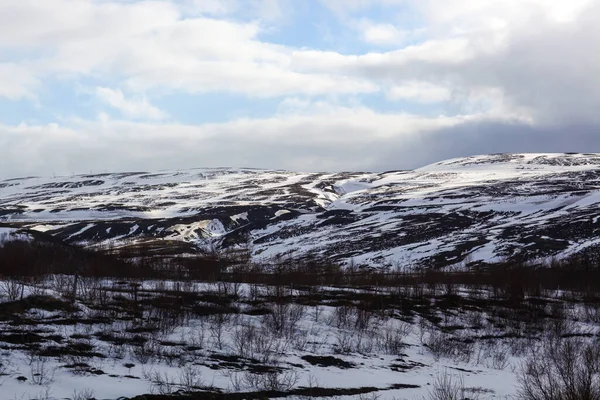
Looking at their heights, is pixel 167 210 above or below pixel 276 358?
above

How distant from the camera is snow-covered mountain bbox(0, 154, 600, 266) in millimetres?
70312

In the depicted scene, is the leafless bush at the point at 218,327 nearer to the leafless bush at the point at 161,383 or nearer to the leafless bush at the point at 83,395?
the leafless bush at the point at 161,383

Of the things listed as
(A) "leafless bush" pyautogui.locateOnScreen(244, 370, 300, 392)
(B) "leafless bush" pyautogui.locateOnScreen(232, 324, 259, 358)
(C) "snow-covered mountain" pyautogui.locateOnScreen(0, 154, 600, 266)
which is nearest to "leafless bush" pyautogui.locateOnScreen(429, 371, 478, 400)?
(A) "leafless bush" pyautogui.locateOnScreen(244, 370, 300, 392)

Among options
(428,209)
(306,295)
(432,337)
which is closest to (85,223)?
(428,209)

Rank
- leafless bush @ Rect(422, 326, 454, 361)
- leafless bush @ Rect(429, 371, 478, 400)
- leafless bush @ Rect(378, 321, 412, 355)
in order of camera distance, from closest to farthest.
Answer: leafless bush @ Rect(429, 371, 478, 400), leafless bush @ Rect(378, 321, 412, 355), leafless bush @ Rect(422, 326, 454, 361)

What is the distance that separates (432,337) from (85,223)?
9796cm

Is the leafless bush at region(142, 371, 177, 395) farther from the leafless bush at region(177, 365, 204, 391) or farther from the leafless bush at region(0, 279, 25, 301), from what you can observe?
the leafless bush at region(0, 279, 25, 301)

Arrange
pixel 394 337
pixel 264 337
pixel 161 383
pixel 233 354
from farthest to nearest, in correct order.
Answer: pixel 394 337
pixel 264 337
pixel 233 354
pixel 161 383

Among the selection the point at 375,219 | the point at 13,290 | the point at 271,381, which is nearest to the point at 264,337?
the point at 271,381

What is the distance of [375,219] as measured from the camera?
101750 millimetres

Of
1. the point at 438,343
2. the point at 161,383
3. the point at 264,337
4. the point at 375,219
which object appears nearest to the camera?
the point at 161,383

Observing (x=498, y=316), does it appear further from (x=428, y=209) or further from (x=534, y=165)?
(x=534, y=165)

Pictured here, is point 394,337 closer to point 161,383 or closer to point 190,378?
point 190,378

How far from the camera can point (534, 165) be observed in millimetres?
186625
